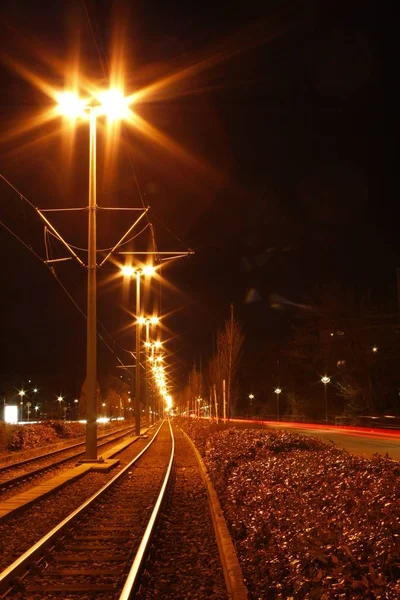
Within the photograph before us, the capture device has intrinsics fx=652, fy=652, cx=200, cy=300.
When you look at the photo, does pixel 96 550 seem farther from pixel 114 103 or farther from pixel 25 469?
pixel 25 469

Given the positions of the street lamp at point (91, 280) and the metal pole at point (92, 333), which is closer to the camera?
the street lamp at point (91, 280)

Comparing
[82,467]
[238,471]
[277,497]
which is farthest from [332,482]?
[82,467]

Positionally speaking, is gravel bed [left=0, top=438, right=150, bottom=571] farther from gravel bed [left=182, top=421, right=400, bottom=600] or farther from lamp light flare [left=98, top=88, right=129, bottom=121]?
lamp light flare [left=98, top=88, right=129, bottom=121]

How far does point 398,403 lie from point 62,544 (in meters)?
62.2

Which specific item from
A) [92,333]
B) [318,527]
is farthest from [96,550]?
[92,333]

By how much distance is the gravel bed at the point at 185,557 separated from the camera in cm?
720

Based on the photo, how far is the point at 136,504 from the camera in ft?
45.6

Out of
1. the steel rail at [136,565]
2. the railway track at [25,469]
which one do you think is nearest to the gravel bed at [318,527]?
the steel rail at [136,565]

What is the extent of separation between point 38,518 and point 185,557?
12.7 ft

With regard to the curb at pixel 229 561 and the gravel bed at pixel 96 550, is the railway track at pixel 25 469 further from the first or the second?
the curb at pixel 229 561

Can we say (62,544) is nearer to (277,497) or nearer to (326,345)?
(277,497)

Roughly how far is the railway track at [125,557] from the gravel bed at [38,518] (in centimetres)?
33

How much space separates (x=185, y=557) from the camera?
29.3ft

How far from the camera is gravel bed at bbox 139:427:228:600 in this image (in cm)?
720
